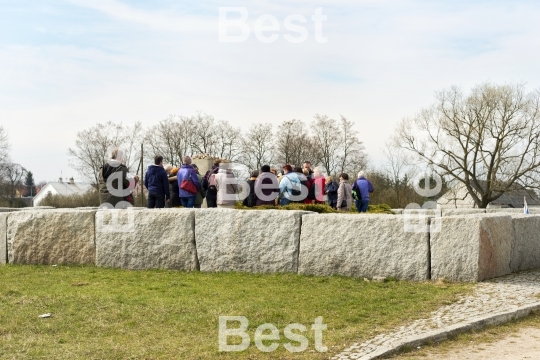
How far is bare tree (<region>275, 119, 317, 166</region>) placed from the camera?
4888 cm

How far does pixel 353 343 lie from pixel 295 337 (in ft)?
1.76

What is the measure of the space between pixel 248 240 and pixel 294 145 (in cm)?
3972

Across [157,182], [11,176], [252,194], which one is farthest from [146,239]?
[11,176]

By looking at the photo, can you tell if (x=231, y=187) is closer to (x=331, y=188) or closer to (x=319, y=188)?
(x=319, y=188)

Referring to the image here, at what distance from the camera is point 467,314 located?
7543 millimetres

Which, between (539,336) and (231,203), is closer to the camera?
(539,336)

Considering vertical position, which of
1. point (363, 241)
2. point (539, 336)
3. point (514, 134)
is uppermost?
point (514, 134)

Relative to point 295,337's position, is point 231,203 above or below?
above

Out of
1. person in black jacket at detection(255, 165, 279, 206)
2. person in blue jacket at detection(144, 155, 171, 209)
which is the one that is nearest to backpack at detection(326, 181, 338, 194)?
person in black jacket at detection(255, 165, 279, 206)

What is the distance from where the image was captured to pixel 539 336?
7.03m

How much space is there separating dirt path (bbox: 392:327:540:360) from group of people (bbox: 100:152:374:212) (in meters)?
7.67

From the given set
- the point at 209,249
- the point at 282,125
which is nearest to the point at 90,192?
the point at 282,125

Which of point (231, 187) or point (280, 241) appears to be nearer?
point (280, 241)

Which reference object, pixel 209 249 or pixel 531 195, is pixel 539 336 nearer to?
pixel 209 249
